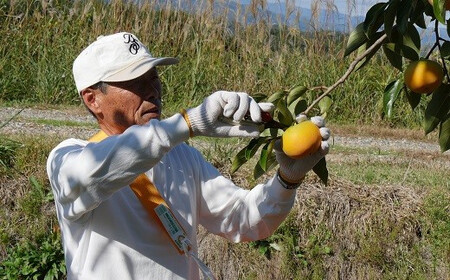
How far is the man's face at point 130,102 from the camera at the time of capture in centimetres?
243

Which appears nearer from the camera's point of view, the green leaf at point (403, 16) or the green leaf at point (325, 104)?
the green leaf at point (403, 16)

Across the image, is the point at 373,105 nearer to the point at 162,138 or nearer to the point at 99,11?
the point at 99,11

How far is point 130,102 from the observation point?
7.98ft

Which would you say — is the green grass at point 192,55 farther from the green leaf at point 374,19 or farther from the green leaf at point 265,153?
the green leaf at point 374,19

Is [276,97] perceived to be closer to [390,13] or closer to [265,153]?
[265,153]

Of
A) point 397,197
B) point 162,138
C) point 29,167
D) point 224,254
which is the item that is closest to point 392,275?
point 397,197

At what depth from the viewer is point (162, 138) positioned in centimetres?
202

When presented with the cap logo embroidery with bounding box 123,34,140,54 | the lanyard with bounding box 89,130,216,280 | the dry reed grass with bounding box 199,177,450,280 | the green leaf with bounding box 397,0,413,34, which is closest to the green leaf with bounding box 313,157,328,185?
the lanyard with bounding box 89,130,216,280

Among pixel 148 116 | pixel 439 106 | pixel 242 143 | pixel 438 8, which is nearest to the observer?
pixel 438 8

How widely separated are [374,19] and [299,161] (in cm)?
47

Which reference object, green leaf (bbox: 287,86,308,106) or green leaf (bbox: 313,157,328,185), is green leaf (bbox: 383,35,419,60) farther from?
green leaf (bbox: 313,157,328,185)

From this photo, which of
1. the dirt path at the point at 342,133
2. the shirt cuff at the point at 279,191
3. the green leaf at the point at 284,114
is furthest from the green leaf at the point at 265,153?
the dirt path at the point at 342,133

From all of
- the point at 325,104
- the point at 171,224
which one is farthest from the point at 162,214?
the point at 325,104

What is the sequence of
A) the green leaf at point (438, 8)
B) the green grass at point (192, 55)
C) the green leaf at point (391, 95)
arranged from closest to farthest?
the green leaf at point (438, 8) → the green leaf at point (391, 95) → the green grass at point (192, 55)
